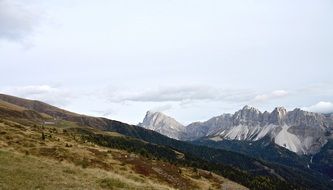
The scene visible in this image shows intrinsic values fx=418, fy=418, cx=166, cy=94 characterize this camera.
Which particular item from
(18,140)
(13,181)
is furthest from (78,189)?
(18,140)

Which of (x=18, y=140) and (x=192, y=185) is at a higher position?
(x=18, y=140)

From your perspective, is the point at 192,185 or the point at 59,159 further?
the point at 192,185

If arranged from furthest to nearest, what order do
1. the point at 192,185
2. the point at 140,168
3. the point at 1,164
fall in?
the point at 192,185 < the point at 140,168 < the point at 1,164

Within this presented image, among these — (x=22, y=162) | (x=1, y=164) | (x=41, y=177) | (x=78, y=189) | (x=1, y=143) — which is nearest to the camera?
(x=78, y=189)

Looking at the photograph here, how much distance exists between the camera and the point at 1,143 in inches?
3356

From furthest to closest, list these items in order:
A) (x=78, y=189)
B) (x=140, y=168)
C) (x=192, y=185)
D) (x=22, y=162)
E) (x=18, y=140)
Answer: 1. (x=192, y=185)
2. (x=140, y=168)
3. (x=18, y=140)
4. (x=22, y=162)
5. (x=78, y=189)

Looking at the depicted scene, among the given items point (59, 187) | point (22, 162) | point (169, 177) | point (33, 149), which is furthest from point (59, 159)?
point (59, 187)

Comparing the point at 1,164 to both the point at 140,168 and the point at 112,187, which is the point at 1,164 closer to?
the point at 112,187

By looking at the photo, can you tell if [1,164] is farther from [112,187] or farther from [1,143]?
[1,143]

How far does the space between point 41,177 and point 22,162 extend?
12.2 metres

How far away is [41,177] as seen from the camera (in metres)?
46.4

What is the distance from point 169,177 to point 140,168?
10164 mm

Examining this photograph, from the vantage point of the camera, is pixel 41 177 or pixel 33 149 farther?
pixel 33 149

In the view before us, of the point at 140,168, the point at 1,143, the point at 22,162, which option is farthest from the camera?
the point at 140,168
